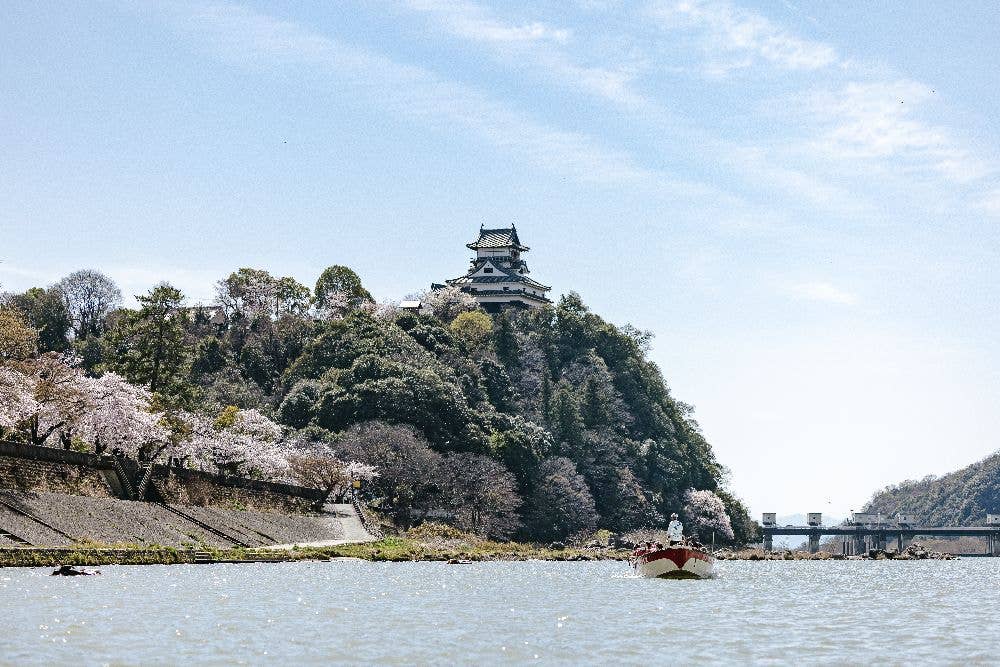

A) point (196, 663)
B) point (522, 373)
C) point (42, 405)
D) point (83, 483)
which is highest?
point (522, 373)

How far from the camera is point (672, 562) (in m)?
62.5

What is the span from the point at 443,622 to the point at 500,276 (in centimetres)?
14291

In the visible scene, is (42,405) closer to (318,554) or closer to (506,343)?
(318,554)

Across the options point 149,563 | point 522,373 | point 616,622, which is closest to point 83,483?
point 149,563

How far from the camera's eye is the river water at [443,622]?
25.0 meters

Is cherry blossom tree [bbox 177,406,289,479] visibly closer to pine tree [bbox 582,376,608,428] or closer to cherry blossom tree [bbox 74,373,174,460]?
cherry blossom tree [bbox 74,373,174,460]

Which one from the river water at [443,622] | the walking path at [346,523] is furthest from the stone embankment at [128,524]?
the river water at [443,622]

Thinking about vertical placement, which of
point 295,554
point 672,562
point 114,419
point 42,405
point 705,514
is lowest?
point 295,554

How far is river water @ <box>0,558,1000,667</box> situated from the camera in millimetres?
25016

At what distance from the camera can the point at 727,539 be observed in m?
148

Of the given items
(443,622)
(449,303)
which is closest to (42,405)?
(443,622)

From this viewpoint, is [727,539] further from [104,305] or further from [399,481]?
[104,305]

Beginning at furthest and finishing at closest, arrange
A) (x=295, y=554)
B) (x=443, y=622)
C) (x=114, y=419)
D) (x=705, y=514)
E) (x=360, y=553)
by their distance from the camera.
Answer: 1. (x=705, y=514)
2. (x=360, y=553)
3. (x=114, y=419)
4. (x=295, y=554)
5. (x=443, y=622)

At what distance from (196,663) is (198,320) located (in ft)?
431
